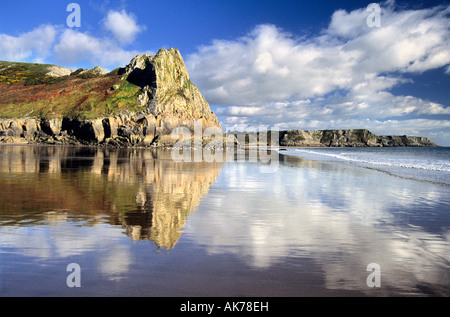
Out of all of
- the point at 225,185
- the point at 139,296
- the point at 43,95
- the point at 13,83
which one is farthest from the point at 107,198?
the point at 13,83

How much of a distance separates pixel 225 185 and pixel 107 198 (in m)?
8.06

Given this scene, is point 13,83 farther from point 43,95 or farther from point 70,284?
point 70,284

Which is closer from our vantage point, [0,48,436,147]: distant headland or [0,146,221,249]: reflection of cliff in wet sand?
[0,146,221,249]: reflection of cliff in wet sand

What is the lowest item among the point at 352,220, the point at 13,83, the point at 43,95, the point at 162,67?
the point at 352,220

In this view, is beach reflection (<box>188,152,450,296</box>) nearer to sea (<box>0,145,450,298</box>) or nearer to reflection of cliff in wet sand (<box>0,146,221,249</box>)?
sea (<box>0,145,450,298</box>)

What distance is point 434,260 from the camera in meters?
6.75

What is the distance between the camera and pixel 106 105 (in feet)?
379

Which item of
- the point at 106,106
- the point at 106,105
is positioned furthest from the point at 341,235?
the point at 106,105

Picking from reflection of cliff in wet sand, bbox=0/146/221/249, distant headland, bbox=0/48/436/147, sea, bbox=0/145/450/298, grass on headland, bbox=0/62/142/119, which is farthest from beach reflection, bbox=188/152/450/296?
grass on headland, bbox=0/62/142/119

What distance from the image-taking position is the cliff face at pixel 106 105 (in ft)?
332

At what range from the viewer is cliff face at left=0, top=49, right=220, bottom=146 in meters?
101

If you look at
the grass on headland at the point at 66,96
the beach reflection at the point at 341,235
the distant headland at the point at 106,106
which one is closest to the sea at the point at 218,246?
the beach reflection at the point at 341,235

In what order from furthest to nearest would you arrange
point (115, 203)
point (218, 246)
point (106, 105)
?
point (106, 105), point (115, 203), point (218, 246)

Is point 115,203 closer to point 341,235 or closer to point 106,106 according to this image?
point 341,235
